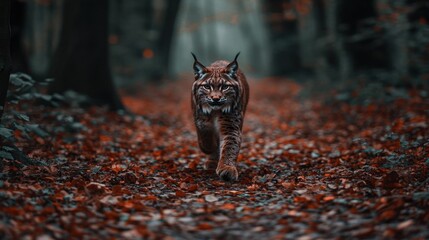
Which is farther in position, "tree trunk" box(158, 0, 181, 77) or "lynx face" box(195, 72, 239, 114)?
"tree trunk" box(158, 0, 181, 77)

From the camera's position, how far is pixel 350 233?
13.6 ft

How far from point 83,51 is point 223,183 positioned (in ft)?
20.7

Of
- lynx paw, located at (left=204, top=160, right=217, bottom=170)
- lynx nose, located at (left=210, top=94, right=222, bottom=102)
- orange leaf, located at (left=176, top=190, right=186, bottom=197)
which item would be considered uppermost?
lynx nose, located at (left=210, top=94, right=222, bottom=102)

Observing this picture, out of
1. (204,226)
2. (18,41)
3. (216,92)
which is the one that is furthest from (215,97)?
(18,41)

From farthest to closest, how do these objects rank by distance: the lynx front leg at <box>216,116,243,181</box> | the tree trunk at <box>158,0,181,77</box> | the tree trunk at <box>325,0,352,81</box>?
the tree trunk at <box>158,0,181,77</box> < the tree trunk at <box>325,0,352,81</box> < the lynx front leg at <box>216,116,243,181</box>

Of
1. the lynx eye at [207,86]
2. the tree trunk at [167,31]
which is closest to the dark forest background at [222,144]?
the lynx eye at [207,86]

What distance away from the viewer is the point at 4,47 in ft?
18.7

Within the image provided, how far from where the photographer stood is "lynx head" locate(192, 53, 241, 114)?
665cm

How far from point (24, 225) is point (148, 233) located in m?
1.10

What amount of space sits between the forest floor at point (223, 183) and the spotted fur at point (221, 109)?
0.35 meters

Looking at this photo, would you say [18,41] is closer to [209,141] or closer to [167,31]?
[209,141]

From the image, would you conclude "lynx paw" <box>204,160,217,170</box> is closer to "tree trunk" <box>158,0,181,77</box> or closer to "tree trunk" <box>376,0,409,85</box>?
"tree trunk" <box>376,0,409,85</box>

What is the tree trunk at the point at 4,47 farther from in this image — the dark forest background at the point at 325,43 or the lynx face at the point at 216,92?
the dark forest background at the point at 325,43

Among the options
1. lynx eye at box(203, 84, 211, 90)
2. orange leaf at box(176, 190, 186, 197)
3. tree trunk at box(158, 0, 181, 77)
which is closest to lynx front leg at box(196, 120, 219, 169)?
lynx eye at box(203, 84, 211, 90)
